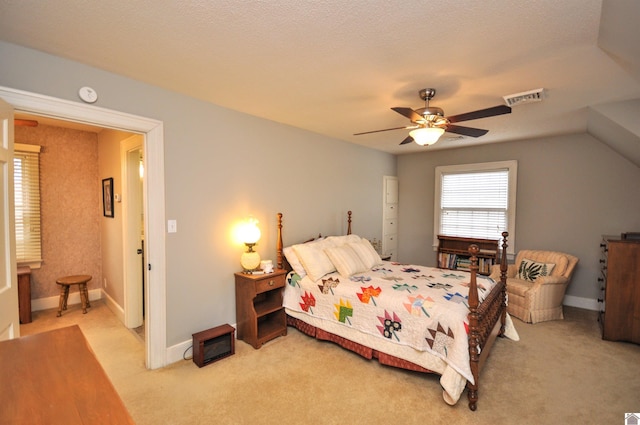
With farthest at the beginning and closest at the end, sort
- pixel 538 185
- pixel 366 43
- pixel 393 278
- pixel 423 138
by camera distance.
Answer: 1. pixel 538 185
2. pixel 393 278
3. pixel 423 138
4. pixel 366 43

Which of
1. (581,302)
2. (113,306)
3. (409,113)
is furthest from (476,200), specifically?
(113,306)

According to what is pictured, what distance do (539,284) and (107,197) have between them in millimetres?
5772

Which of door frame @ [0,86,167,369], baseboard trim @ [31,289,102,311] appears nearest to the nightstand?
door frame @ [0,86,167,369]

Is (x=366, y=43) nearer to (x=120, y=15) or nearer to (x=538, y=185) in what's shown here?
(x=120, y=15)

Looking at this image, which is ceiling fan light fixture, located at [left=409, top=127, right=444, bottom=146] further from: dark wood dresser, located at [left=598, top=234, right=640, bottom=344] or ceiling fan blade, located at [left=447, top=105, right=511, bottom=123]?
dark wood dresser, located at [left=598, top=234, right=640, bottom=344]

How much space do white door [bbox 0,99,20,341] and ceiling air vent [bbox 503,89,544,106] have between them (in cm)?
369

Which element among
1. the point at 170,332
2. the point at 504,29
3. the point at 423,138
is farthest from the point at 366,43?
the point at 170,332

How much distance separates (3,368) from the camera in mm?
1139

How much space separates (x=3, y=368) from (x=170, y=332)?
1.76m

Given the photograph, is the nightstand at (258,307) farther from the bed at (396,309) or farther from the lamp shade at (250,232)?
the lamp shade at (250,232)

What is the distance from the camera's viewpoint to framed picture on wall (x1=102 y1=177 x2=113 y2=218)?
4.07 meters

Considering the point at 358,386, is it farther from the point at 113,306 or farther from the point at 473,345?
the point at 113,306

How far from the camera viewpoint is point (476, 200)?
5.07 meters

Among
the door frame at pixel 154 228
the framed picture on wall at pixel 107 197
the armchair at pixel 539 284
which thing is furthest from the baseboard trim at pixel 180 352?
the armchair at pixel 539 284
